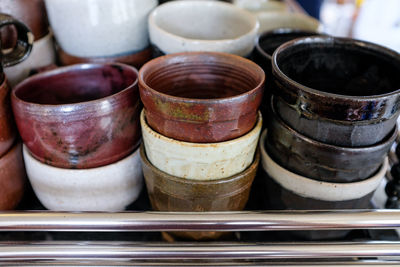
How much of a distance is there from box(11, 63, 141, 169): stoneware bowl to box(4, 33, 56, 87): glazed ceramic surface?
0.22 ft

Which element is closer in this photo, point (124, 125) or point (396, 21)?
point (124, 125)

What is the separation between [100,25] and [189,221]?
358mm

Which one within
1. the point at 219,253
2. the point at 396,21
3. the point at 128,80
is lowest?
the point at 396,21

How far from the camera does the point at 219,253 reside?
408mm

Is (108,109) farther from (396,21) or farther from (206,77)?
(396,21)

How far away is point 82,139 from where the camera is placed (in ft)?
1.55

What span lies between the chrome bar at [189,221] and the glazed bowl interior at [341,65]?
0.21 m

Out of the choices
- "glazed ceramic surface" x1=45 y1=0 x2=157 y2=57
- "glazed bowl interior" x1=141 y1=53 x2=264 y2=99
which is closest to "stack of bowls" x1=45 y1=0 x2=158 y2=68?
"glazed ceramic surface" x1=45 y1=0 x2=157 y2=57

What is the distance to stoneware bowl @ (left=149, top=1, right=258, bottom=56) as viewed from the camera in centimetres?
53

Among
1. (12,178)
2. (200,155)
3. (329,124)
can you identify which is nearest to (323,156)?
(329,124)

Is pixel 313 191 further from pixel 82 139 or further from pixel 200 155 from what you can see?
pixel 82 139

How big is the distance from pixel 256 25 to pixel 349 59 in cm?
15

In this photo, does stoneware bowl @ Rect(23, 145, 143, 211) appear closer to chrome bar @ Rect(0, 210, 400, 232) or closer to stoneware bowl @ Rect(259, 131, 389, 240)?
chrome bar @ Rect(0, 210, 400, 232)

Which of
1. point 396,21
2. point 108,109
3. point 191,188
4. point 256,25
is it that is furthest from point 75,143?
point 396,21
